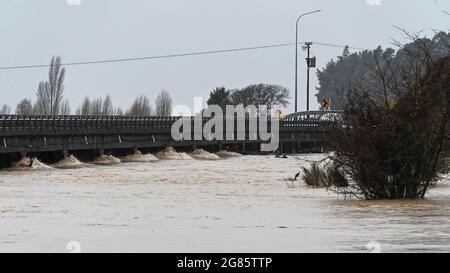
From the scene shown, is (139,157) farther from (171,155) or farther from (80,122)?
(80,122)

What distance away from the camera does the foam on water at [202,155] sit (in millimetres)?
75812

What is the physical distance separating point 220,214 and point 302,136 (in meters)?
76.7

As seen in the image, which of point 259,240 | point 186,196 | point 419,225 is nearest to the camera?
point 259,240

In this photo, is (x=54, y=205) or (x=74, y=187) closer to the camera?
(x=54, y=205)

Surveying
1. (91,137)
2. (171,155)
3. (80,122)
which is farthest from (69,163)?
(171,155)

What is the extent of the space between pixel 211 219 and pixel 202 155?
180 ft

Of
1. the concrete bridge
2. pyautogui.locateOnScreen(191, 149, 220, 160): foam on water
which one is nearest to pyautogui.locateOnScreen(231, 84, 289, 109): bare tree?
the concrete bridge

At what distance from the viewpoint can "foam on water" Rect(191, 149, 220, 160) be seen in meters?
Answer: 75.8

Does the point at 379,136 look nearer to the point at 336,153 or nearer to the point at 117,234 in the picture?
the point at 336,153

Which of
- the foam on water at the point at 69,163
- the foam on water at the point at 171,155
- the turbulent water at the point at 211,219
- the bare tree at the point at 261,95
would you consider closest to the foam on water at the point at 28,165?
the foam on water at the point at 69,163

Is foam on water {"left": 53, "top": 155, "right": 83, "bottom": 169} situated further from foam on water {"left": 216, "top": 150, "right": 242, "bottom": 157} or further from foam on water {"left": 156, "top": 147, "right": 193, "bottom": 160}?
foam on water {"left": 216, "top": 150, "right": 242, "bottom": 157}

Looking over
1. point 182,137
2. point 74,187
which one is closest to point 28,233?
point 74,187

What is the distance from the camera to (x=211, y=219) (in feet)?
72.7

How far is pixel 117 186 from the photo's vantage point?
124 feet
